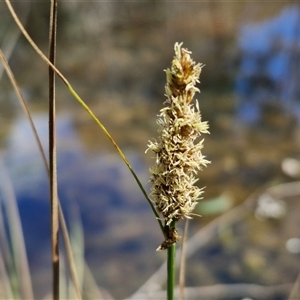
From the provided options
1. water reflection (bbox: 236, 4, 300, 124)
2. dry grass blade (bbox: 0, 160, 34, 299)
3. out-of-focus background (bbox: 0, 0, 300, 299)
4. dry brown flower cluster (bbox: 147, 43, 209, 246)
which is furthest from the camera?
water reflection (bbox: 236, 4, 300, 124)

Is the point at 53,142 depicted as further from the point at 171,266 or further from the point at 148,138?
the point at 148,138

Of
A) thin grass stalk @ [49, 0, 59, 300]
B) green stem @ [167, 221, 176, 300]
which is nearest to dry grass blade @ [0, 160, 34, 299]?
thin grass stalk @ [49, 0, 59, 300]

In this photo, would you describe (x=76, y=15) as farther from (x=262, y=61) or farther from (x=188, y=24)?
(x=262, y=61)

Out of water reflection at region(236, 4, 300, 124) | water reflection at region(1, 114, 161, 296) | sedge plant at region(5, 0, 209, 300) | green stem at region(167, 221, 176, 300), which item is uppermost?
water reflection at region(236, 4, 300, 124)

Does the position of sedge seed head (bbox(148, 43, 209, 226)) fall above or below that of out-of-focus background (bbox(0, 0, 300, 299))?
below

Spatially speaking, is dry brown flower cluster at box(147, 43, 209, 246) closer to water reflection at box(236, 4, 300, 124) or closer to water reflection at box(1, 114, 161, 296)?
water reflection at box(1, 114, 161, 296)

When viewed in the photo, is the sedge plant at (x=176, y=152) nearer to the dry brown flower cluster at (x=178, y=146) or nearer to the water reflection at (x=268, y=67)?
the dry brown flower cluster at (x=178, y=146)
